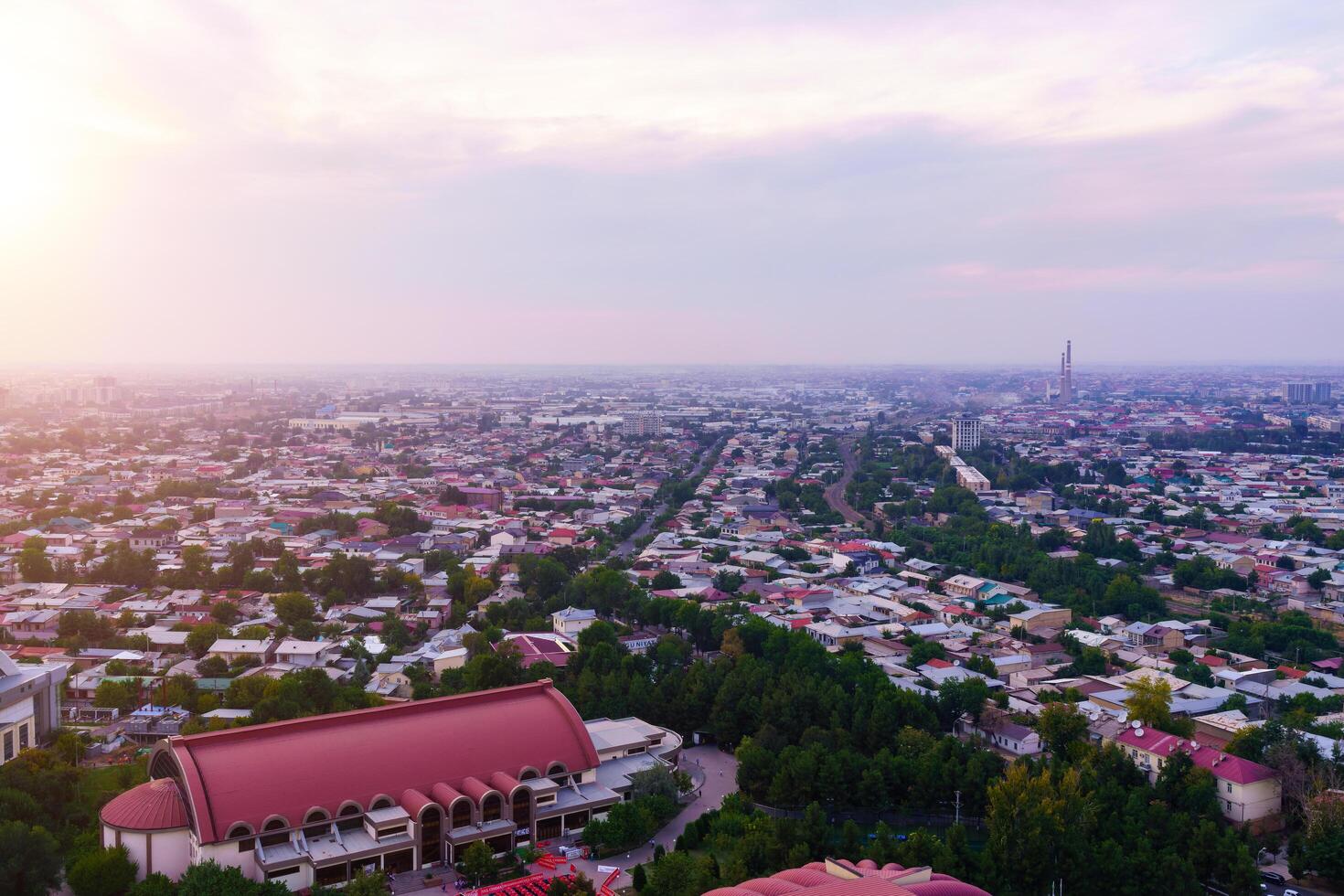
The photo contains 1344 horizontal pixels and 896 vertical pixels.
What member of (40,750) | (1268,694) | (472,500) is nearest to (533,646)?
(40,750)

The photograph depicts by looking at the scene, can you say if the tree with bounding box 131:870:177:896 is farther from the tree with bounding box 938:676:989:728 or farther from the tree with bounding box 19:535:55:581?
the tree with bounding box 19:535:55:581

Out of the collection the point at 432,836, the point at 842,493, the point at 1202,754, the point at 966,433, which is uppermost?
the point at 966,433

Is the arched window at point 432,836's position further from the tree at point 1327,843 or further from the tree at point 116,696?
the tree at point 1327,843

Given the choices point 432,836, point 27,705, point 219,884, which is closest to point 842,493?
point 27,705

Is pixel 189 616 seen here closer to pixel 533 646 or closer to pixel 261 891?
pixel 533 646

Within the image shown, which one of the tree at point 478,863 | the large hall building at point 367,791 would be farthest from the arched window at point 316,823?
the tree at point 478,863

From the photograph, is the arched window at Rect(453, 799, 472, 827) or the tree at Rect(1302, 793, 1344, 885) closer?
the tree at Rect(1302, 793, 1344, 885)

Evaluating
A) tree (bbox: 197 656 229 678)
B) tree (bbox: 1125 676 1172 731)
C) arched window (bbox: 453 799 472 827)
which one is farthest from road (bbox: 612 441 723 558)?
arched window (bbox: 453 799 472 827)

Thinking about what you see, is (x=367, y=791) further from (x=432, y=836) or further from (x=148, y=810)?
(x=148, y=810)
